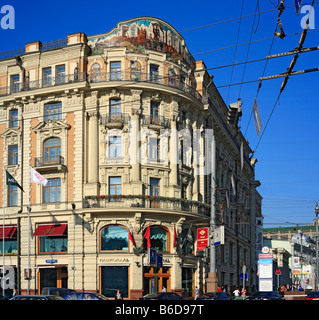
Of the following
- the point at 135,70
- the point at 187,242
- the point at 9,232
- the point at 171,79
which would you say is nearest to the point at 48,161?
the point at 9,232

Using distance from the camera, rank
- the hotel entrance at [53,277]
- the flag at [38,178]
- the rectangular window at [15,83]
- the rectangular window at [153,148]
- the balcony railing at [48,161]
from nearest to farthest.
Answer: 1. the flag at [38,178]
2. the hotel entrance at [53,277]
3. the balcony railing at [48,161]
4. the rectangular window at [153,148]
5. the rectangular window at [15,83]

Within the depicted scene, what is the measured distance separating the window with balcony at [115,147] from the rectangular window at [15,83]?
11.9 m

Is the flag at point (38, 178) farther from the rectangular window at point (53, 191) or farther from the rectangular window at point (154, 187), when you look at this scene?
the rectangular window at point (154, 187)

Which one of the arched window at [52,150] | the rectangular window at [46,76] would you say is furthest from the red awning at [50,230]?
the rectangular window at [46,76]

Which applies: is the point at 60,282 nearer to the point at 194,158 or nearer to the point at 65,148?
the point at 65,148

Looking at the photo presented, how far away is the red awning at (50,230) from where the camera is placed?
153ft

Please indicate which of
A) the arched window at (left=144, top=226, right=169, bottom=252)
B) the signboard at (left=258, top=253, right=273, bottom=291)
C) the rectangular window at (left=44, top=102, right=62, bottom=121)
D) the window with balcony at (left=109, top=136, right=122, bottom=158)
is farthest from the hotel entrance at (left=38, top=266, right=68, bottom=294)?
the signboard at (left=258, top=253, right=273, bottom=291)

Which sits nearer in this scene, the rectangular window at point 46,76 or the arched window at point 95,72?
the arched window at point 95,72

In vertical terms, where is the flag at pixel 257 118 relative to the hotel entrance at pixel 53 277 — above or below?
above

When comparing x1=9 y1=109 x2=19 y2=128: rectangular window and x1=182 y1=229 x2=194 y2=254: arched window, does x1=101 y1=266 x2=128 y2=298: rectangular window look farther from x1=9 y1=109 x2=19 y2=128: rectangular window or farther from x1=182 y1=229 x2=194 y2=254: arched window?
x1=9 y1=109 x2=19 y2=128: rectangular window

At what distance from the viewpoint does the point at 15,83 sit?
5225cm
